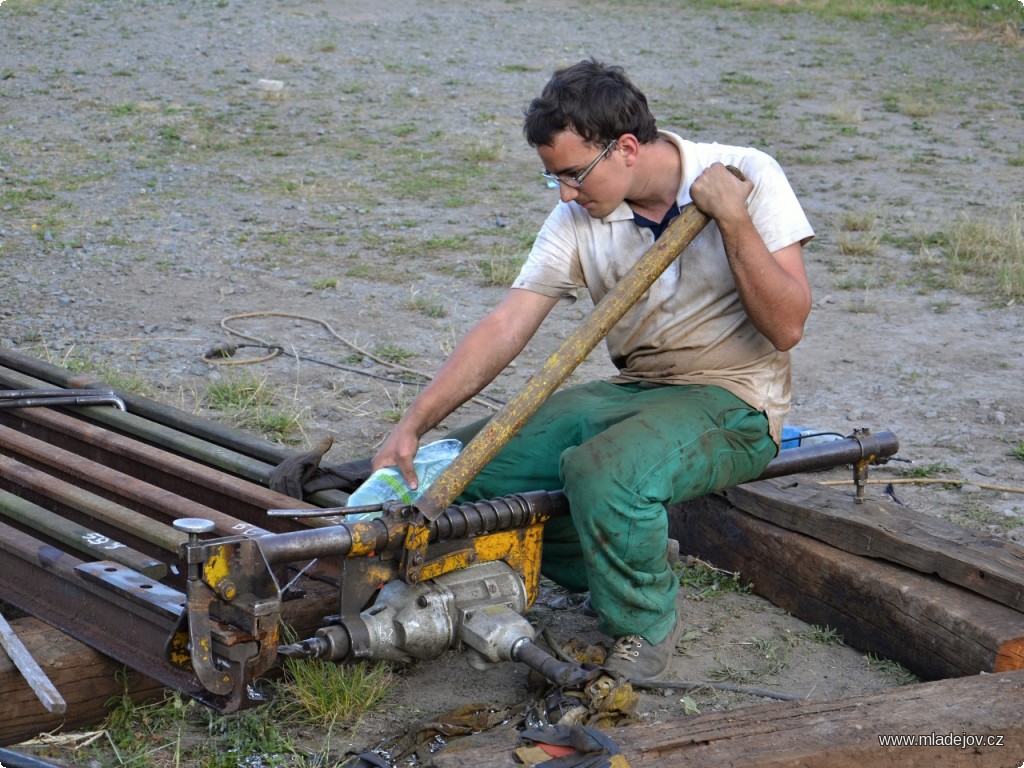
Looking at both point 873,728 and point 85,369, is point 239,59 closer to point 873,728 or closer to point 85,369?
point 85,369

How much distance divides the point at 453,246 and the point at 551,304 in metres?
4.27

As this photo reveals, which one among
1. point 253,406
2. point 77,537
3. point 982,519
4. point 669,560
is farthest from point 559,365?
point 253,406

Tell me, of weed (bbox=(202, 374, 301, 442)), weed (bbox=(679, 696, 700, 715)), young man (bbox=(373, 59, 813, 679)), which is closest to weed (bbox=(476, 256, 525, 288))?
weed (bbox=(202, 374, 301, 442))

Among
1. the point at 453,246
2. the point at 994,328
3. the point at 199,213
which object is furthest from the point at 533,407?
the point at 199,213

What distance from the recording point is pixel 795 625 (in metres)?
3.52

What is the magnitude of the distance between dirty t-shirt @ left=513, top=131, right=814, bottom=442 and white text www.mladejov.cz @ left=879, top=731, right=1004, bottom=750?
1.09m

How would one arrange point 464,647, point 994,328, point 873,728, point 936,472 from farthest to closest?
point 994,328 < point 936,472 < point 464,647 < point 873,728

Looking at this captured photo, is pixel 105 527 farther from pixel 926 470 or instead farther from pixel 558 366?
pixel 926 470

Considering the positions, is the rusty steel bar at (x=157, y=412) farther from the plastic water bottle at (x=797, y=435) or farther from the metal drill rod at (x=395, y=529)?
the plastic water bottle at (x=797, y=435)

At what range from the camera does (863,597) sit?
3.33 m

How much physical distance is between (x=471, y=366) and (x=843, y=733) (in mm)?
1487

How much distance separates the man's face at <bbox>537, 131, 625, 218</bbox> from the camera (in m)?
3.18

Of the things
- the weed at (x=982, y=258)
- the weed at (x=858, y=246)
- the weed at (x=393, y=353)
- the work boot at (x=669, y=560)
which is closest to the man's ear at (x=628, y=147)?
the work boot at (x=669, y=560)

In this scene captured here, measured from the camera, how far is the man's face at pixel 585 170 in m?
3.18
